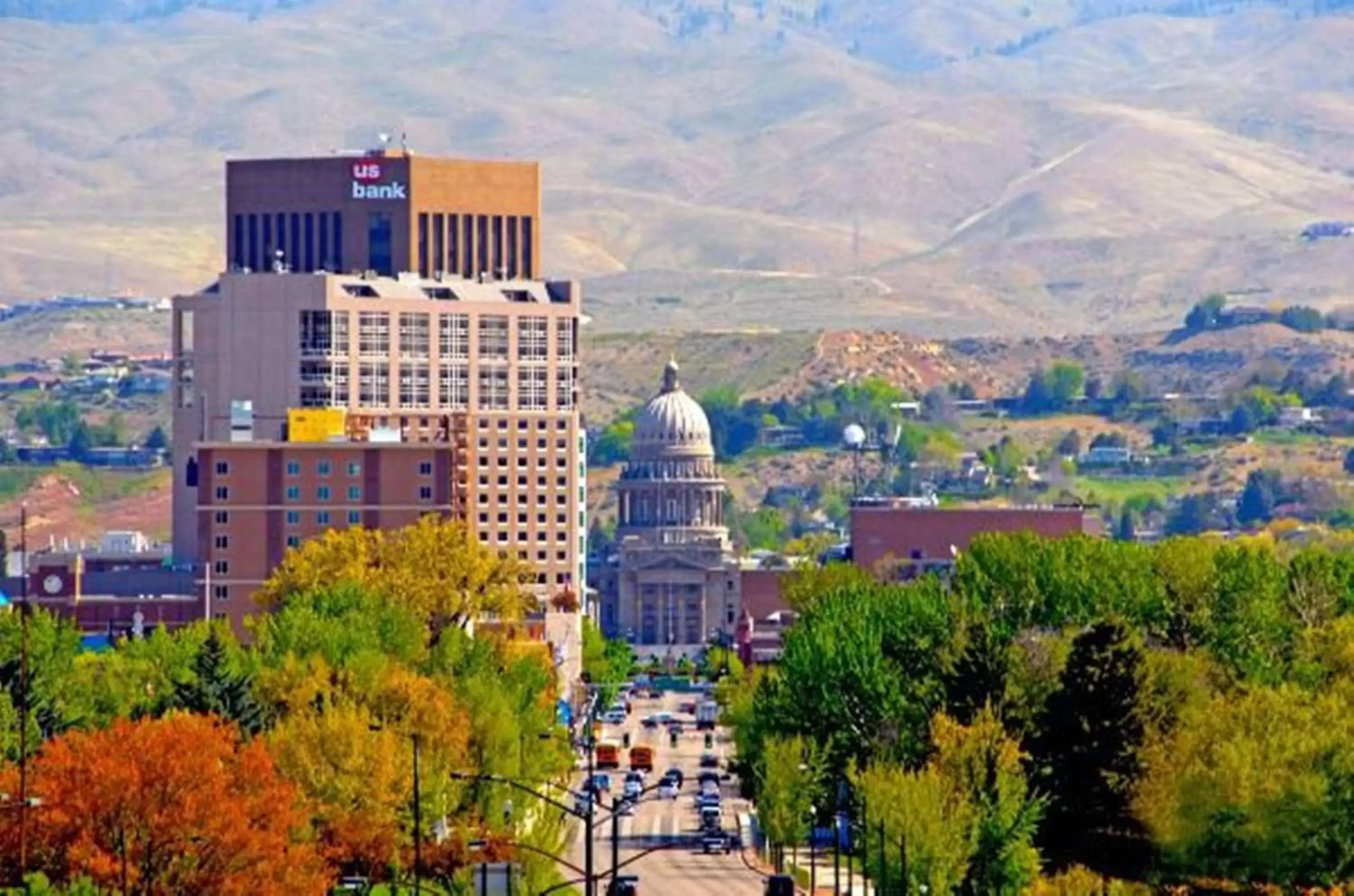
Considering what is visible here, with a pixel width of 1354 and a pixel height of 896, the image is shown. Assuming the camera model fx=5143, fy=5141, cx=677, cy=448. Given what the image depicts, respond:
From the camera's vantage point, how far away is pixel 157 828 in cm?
13525

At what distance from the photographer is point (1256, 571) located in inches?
7431

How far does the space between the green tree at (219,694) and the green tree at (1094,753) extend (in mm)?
25924

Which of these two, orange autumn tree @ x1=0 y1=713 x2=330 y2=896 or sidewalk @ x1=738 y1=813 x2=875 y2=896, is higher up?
orange autumn tree @ x1=0 y1=713 x2=330 y2=896

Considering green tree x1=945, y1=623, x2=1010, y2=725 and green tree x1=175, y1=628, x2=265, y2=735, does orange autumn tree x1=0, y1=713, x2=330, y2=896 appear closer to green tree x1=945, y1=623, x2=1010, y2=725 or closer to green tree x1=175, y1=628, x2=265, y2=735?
green tree x1=175, y1=628, x2=265, y2=735

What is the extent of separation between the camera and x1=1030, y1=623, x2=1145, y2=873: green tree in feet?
505

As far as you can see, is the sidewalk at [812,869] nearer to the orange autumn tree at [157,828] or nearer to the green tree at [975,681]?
the green tree at [975,681]

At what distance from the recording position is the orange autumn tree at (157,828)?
439ft

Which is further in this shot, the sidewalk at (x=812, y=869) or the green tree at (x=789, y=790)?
the green tree at (x=789, y=790)

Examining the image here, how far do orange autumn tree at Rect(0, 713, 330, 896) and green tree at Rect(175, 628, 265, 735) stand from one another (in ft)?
73.0

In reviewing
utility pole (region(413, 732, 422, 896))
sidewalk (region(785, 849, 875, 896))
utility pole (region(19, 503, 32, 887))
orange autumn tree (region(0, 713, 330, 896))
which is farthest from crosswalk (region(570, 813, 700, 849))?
orange autumn tree (region(0, 713, 330, 896))

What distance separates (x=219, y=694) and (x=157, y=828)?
3096 centimetres

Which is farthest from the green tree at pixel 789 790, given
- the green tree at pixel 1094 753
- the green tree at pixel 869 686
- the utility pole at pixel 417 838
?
the utility pole at pixel 417 838

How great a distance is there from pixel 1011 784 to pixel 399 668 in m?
35.1

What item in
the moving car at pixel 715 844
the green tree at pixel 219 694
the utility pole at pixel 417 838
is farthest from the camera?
the moving car at pixel 715 844
